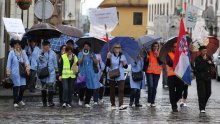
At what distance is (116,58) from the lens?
802 inches

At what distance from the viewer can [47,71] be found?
21000mm

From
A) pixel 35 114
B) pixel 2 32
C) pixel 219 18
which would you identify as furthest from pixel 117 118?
pixel 219 18

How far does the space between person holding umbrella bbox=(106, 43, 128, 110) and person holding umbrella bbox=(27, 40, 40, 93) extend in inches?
146

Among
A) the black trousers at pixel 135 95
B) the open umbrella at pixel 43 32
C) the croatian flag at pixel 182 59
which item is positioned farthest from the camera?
the open umbrella at pixel 43 32

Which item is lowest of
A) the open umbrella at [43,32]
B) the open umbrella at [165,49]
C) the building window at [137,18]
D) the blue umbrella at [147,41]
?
the open umbrella at [165,49]

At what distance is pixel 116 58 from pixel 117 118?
9.20 feet

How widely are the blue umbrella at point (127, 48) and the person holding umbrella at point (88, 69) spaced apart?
692 mm

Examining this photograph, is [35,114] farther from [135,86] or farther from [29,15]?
[29,15]

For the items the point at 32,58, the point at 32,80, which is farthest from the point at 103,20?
the point at 32,80

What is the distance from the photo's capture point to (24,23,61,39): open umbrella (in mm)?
23172

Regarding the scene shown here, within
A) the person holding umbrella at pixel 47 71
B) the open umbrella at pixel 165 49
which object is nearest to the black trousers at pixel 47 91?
the person holding umbrella at pixel 47 71

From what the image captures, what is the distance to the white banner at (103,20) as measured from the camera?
21.2m

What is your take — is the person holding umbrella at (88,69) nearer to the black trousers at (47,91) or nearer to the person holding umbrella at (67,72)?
the person holding umbrella at (67,72)

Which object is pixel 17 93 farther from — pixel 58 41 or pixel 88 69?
pixel 58 41
